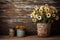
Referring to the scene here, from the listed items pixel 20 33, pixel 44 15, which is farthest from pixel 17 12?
pixel 44 15

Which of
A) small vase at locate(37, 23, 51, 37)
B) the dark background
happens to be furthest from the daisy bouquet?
the dark background

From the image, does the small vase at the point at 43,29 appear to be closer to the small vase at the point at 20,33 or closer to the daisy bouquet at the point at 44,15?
the daisy bouquet at the point at 44,15

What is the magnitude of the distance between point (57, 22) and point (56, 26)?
6 cm

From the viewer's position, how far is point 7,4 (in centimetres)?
234

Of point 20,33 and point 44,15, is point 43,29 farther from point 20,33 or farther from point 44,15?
point 20,33

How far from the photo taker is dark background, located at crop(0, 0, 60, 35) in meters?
2.35

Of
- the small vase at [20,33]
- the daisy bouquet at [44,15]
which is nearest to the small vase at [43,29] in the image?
the daisy bouquet at [44,15]

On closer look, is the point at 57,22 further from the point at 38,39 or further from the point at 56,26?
the point at 38,39

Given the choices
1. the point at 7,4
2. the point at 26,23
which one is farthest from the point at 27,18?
the point at 7,4

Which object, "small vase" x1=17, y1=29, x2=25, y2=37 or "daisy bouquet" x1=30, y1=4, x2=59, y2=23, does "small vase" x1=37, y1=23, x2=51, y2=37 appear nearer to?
"daisy bouquet" x1=30, y1=4, x2=59, y2=23

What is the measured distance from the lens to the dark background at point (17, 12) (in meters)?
2.35

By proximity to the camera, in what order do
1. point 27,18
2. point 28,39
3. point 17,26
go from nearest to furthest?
point 28,39, point 17,26, point 27,18

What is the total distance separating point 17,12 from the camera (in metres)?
2.36

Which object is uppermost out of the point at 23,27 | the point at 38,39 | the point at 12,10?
the point at 12,10
